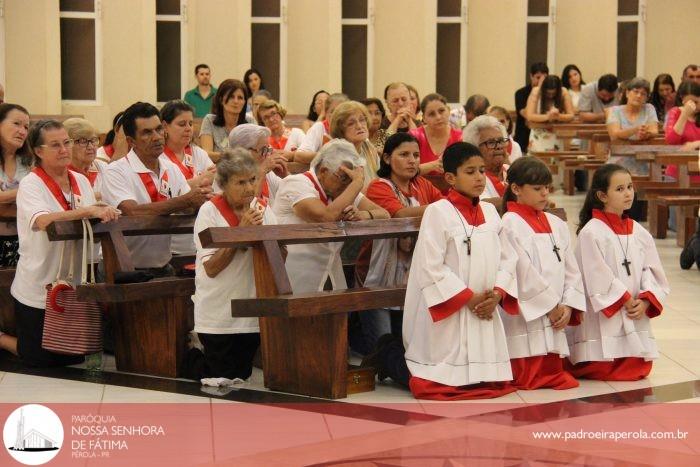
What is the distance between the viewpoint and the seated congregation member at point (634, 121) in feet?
42.6

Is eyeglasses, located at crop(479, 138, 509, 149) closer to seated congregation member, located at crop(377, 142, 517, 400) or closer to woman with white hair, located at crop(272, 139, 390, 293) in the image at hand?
woman with white hair, located at crop(272, 139, 390, 293)

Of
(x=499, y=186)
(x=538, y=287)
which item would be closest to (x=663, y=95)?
(x=499, y=186)

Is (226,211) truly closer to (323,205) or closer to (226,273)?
(226,273)

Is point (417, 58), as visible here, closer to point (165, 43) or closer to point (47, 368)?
point (165, 43)

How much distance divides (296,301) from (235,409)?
58 centimetres

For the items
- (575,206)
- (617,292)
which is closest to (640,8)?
(575,206)

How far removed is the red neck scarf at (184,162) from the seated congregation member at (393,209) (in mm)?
1192

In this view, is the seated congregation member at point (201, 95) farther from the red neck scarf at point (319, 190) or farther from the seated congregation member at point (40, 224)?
the red neck scarf at point (319, 190)

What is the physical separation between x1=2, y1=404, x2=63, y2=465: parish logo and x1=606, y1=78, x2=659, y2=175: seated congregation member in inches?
326

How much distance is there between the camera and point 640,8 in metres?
20.3

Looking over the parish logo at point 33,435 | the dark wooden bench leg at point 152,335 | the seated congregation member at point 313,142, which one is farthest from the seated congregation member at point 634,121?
the parish logo at point 33,435

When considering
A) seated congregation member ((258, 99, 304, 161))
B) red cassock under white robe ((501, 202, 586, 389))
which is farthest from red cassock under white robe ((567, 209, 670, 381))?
seated congregation member ((258, 99, 304, 161))

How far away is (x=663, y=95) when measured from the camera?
15055mm

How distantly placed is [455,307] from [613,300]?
1022 millimetres
